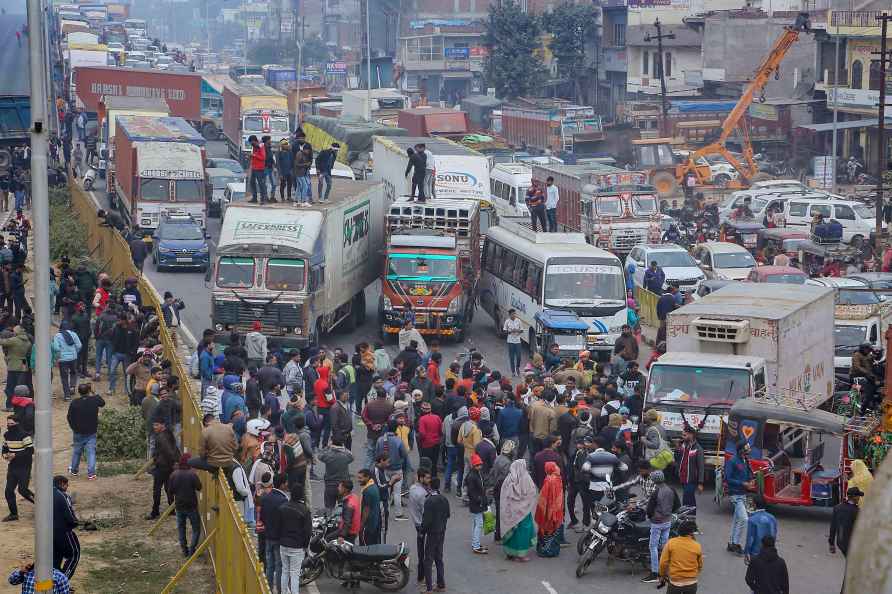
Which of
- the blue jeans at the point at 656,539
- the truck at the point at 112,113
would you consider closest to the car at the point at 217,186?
the truck at the point at 112,113

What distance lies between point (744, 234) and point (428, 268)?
16.3 m

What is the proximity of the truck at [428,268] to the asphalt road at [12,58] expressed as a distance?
14.4 m

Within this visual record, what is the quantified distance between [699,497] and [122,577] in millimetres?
7933

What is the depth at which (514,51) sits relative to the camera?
99.9 m

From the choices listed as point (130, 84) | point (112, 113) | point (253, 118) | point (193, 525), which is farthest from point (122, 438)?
point (130, 84)

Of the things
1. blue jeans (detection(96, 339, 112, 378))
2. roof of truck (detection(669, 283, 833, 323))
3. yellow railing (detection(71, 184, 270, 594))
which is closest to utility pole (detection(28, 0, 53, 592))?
yellow railing (detection(71, 184, 270, 594))

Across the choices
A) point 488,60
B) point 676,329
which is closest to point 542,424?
point 676,329

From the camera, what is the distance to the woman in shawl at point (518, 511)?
52.7ft

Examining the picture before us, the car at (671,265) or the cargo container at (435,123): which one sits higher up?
the cargo container at (435,123)

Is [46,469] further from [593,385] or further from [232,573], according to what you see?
[593,385]

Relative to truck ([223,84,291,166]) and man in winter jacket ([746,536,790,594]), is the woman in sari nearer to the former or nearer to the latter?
man in winter jacket ([746,536,790,594])

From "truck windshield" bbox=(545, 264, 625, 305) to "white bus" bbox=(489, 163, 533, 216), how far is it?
50.4 feet

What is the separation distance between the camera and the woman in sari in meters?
16.2

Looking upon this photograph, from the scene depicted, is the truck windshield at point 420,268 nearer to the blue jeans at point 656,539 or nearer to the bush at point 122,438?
the bush at point 122,438
